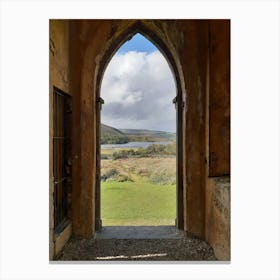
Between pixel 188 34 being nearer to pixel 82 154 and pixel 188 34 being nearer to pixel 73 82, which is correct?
pixel 73 82

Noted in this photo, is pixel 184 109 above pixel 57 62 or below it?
below

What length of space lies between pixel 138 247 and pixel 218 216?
1.24 meters

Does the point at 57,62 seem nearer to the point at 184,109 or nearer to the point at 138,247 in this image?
the point at 184,109

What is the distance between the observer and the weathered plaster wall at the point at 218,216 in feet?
10.2

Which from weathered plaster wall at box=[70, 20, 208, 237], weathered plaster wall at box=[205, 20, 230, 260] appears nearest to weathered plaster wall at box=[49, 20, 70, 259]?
weathered plaster wall at box=[70, 20, 208, 237]

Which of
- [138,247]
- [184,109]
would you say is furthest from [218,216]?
[184,109]

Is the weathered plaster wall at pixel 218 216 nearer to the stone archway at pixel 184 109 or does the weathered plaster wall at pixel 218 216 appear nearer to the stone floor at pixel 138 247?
the stone archway at pixel 184 109

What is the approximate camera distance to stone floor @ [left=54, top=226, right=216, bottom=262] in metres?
3.67

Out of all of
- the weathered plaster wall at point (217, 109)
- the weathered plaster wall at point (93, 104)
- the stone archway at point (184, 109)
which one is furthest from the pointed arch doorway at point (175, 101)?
the weathered plaster wall at point (217, 109)

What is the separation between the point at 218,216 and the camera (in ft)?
11.3

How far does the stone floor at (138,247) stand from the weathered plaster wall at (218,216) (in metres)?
0.23

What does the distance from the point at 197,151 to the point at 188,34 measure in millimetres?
1738

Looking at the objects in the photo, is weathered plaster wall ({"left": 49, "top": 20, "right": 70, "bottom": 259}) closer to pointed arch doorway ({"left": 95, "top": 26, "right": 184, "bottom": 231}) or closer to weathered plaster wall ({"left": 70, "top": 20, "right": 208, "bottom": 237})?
weathered plaster wall ({"left": 70, "top": 20, "right": 208, "bottom": 237})

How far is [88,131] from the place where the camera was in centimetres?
429
